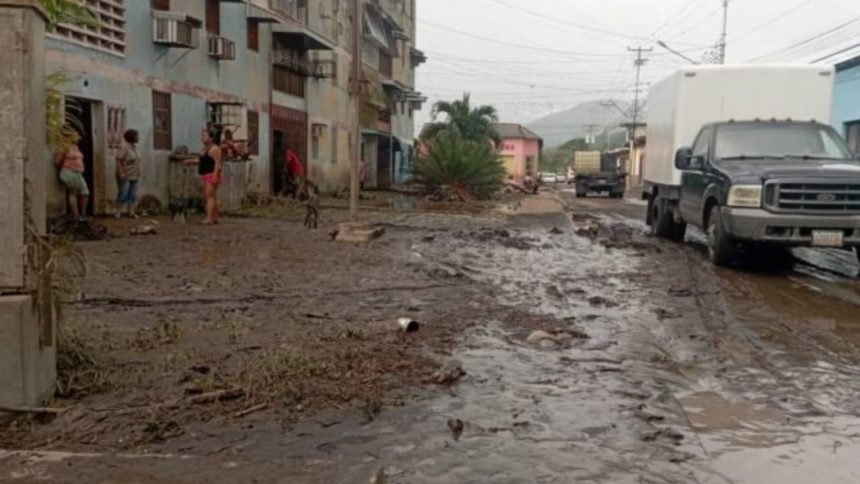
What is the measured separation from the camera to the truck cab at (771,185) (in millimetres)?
10211

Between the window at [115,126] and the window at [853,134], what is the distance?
77.5 feet

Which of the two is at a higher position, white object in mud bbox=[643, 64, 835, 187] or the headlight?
white object in mud bbox=[643, 64, 835, 187]

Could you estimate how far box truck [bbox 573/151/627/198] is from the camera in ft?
144

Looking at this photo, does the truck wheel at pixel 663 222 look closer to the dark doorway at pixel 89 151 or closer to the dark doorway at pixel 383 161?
the dark doorway at pixel 89 151

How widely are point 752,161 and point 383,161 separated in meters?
35.3

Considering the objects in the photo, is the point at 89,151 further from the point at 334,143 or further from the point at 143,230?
the point at 334,143

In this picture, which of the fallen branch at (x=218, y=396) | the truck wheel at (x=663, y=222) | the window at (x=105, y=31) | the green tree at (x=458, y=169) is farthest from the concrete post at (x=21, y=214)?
the green tree at (x=458, y=169)

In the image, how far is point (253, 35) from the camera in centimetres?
2458

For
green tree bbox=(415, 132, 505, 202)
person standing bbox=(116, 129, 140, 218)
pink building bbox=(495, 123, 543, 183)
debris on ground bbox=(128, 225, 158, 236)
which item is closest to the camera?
debris on ground bbox=(128, 225, 158, 236)

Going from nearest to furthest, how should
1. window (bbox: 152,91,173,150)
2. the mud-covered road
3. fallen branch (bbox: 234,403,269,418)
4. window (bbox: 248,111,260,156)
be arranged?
the mud-covered road → fallen branch (bbox: 234,403,269,418) → window (bbox: 152,91,173,150) → window (bbox: 248,111,260,156)

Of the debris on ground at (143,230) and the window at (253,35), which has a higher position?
the window at (253,35)

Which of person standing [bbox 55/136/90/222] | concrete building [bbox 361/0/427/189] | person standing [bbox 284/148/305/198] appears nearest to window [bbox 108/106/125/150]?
person standing [bbox 55/136/90/222]

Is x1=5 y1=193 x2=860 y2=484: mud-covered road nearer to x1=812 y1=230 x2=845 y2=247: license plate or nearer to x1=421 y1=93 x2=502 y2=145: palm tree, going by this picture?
x1=812 y1=230 x2=845 y2=247: license plate

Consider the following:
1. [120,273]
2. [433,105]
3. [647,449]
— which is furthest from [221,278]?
[433,105]
